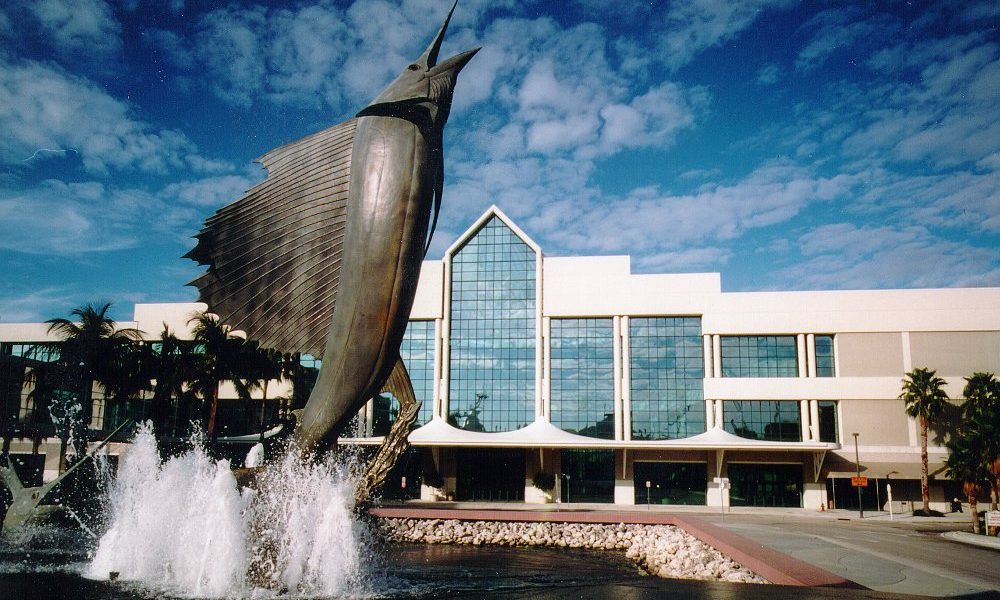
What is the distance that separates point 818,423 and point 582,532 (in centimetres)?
2084

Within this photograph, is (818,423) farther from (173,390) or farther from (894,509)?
(173,390)

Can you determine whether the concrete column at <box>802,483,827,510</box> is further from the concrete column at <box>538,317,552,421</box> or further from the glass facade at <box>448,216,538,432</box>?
the glass facade at <box>448,216,538,432</box>

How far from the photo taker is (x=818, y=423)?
1288 inches

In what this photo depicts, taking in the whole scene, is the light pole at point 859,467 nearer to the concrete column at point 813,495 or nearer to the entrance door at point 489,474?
the concrete column at point 813,495

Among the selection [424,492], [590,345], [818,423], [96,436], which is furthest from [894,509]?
[96,436]

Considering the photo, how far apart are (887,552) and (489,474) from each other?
21051 millimetres

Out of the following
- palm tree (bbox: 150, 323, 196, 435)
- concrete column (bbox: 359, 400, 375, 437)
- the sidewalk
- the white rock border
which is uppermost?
palm tree (bbox: 150, 323, 196, 435)

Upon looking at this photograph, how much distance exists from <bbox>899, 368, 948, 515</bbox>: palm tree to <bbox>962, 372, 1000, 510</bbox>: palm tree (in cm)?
103

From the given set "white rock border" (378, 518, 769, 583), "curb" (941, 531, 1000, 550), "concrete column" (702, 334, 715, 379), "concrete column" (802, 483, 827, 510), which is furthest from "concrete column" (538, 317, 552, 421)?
"curb" (941, 531, 1000, 550)

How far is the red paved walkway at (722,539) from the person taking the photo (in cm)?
827

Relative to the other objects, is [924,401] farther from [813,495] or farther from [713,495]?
[713,495]

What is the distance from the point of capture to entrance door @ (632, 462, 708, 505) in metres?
33.2

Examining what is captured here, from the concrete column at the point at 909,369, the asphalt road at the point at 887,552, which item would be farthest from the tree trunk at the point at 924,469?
the asphalt road at the point at 887,552

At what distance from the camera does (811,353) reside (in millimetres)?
33344
